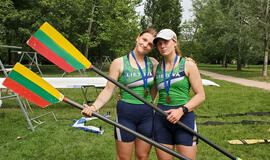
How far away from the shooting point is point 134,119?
251 centimetres

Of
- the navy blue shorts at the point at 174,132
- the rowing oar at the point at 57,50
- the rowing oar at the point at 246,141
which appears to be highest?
the rowing oar at the point at 57,50

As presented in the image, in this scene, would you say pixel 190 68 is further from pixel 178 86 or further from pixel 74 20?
pixel 74 20

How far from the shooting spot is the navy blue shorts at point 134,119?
2500 millimetres

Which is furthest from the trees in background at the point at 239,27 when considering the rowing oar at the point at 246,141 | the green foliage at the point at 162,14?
the rowing oar at the point at 246,141

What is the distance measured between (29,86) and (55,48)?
1.50ft

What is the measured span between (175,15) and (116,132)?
23.0 meters

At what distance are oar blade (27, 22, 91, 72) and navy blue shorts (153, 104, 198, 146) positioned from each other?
1.02m

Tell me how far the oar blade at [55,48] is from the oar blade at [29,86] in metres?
0.24

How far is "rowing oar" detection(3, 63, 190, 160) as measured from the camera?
2.08 metres

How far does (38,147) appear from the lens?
4734 mm

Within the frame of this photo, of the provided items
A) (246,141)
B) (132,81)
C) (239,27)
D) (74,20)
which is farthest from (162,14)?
(132,81)

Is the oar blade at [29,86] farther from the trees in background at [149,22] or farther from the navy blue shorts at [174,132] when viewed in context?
the trees in background at [149,22]

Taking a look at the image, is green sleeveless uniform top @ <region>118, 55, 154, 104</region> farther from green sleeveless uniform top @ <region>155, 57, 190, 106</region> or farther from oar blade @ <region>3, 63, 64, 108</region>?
oar blade @ <region>3, 63, 64, 108</region>

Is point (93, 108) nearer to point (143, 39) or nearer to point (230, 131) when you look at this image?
point (143, 39)
